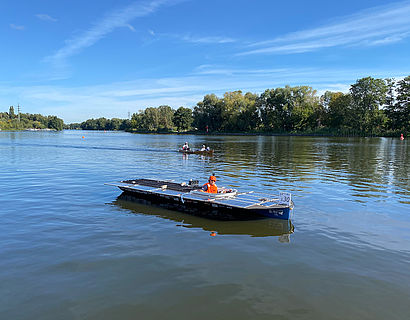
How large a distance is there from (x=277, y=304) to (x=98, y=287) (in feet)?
16.9

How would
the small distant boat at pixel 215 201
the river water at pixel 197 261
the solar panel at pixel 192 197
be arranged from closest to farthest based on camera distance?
the river water at pixel 197 261, the small distant boat at pixel 215 201, the solar panel at pixel 192 197

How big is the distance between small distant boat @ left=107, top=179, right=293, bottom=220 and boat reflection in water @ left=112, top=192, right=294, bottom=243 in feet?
1.20

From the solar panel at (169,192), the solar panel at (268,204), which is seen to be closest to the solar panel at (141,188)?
the solar panel at (169,192)

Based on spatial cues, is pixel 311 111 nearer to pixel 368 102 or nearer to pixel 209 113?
pixel 368 102

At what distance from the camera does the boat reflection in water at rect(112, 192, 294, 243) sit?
540 inches

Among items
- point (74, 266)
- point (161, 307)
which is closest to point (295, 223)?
point (161, 307)

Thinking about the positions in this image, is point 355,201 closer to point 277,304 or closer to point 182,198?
point 182,198

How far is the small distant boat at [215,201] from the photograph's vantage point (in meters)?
14.7

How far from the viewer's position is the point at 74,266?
10.2 meters

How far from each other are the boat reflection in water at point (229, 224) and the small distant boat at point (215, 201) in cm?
37

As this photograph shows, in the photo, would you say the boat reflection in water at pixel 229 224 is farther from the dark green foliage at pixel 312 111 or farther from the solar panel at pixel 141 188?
the dark green foliage at pixel 312 111

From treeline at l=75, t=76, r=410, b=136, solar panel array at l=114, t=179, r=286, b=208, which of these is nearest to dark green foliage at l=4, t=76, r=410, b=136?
treeline at l=75, t=76, r=410, b=136

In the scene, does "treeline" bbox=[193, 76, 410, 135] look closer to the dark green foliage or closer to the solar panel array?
the dark green foliage

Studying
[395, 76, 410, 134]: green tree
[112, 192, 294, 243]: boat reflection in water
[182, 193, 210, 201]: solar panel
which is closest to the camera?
[112, 192, 294, 243]: boat reflection in water
